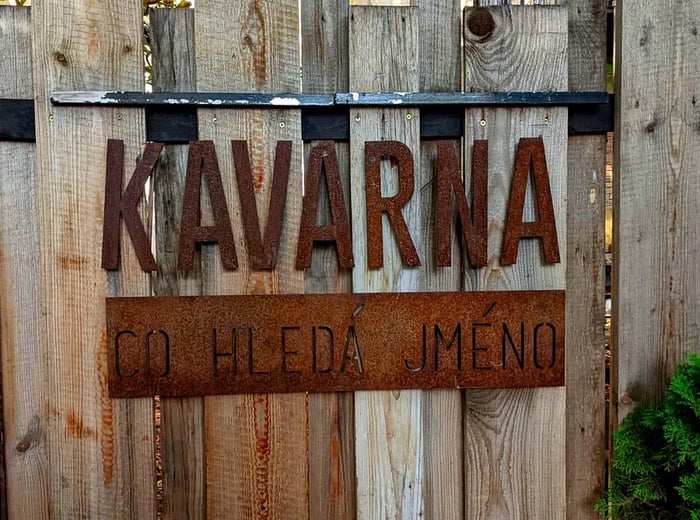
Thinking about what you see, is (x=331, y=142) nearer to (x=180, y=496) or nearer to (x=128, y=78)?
(x=128, y=78)

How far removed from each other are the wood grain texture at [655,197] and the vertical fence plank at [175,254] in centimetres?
108

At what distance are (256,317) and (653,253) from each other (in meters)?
1.02

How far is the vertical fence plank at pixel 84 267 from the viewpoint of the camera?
1246 mm

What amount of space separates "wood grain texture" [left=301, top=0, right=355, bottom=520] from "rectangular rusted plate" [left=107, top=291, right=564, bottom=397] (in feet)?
0.18

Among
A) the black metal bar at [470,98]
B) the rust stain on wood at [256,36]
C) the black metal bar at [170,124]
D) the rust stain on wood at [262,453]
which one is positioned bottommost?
the rust stain on wood at [262,453]

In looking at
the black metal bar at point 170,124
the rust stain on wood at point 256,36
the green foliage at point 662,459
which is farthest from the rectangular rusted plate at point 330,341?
the rust stain on wood at point 256,36

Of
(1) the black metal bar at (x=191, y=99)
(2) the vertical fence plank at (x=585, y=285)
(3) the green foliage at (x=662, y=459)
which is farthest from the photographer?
(2) the vertical fence plank at (x=585, y=285)

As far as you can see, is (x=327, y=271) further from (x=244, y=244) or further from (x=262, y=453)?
(x=262, y=453)

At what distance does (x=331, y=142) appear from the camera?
127 cm

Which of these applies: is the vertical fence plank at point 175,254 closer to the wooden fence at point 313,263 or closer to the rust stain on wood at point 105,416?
the wooden fence at point 313,263

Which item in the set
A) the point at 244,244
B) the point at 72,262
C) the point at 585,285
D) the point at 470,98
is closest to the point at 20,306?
the point at 72,262

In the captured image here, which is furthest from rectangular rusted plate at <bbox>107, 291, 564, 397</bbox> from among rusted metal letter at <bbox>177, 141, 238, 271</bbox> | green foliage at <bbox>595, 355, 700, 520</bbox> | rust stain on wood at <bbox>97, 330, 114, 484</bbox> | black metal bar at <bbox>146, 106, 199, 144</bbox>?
black metal bar at <bbox>146, 106, 199, 144</bbox>

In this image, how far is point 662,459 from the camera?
3.88 feet

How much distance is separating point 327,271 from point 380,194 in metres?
0.23
